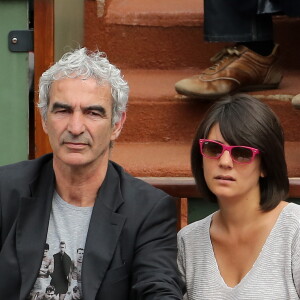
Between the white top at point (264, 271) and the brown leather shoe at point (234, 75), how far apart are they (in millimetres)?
1243

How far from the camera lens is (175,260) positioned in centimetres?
286

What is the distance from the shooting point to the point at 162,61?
457cm

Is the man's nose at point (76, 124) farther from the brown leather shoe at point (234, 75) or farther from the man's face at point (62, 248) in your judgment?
the brown leather shoe at point (234, 75)

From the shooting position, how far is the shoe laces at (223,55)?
4145mm

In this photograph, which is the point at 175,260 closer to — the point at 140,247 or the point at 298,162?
the point at 140,247

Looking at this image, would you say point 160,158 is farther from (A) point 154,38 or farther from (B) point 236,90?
(A) point 154,38

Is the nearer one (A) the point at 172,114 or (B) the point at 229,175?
(B) the point at 229,175

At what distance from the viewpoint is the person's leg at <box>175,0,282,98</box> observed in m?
4.07

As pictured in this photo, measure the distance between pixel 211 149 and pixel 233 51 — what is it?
1.46m

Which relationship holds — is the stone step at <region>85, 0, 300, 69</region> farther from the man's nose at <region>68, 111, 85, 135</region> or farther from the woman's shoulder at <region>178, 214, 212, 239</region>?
the man's nose at <region>68, 111, 85, 135</region>

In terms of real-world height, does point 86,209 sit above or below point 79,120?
below

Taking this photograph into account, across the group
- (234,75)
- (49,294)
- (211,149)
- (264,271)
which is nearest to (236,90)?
(234,75)

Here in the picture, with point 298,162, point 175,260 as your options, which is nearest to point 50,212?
point 175,260

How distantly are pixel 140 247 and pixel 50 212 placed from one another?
29 cm
